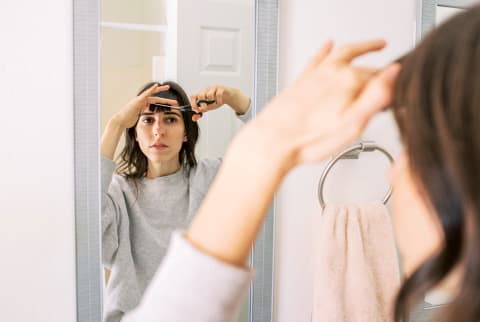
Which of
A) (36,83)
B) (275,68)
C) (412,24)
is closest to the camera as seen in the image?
(36,83)

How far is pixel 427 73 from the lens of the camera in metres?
0.41

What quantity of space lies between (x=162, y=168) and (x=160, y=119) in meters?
0.10

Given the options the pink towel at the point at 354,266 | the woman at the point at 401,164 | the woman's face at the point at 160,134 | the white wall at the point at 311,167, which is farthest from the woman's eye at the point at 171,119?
the woman at the point at 401,164

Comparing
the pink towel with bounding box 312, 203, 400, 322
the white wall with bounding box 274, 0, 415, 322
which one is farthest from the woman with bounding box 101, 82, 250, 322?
the pink towel with bounding box 312, 203, 400, 322

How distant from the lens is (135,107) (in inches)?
38.2

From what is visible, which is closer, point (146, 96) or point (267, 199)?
point (267, 199)

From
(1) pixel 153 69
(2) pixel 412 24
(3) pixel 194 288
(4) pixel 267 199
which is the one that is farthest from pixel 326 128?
(2) pixel 412 24

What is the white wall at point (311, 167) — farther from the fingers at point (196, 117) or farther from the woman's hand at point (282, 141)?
the woman's hand at point (282, 141)

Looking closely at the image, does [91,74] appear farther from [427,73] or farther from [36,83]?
[427,73]

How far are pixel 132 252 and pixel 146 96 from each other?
0.31 m

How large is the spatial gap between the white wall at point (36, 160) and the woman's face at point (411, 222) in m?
0.65

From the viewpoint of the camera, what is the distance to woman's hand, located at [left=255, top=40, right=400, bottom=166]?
432 millimetres

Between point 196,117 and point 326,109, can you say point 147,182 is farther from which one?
point 326,109

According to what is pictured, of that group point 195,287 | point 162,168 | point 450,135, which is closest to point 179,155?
point 162,168
